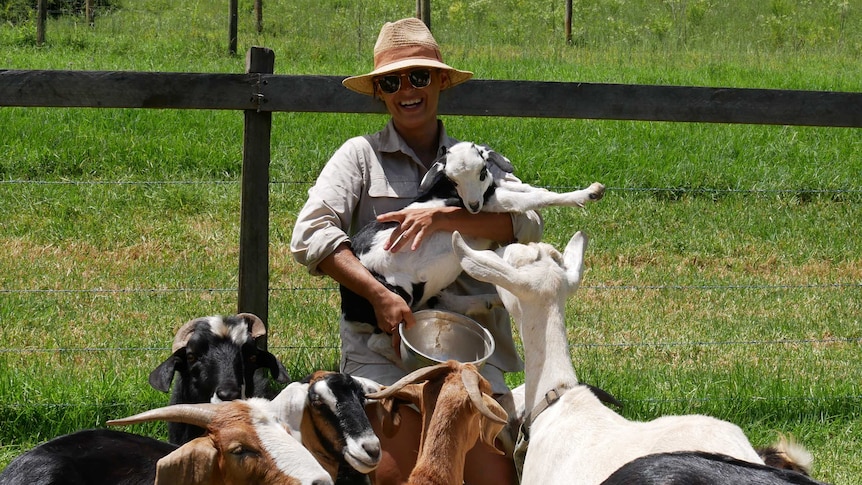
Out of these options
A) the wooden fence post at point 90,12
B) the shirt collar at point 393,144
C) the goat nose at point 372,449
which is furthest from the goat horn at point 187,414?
the wooden fence post at point 90,12

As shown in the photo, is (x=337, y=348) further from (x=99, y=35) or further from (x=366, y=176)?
(x=99, y=35)

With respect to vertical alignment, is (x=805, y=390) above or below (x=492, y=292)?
below

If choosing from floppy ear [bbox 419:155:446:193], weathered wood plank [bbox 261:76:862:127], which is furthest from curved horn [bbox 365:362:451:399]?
weathered wood plank [bbox 261:76:862:127]

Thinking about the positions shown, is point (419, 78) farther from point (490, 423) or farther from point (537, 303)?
point (490, 423)

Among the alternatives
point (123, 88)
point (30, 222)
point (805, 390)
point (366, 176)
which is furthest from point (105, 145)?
point (805, 390)

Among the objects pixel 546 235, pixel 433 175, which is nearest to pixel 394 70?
pixel 433 175

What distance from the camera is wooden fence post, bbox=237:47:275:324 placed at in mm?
5480

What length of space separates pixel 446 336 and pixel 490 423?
614 mm

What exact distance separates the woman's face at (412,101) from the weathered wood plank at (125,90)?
41.8 inches

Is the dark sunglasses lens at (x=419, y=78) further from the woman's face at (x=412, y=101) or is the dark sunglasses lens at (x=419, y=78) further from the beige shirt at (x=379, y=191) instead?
the beige shirt at (x=379, y=191)

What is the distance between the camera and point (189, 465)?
126 inches

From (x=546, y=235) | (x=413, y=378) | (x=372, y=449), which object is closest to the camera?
(x=372, y=449)

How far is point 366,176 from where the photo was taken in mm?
4742

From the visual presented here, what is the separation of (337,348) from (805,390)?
8.95 ft
